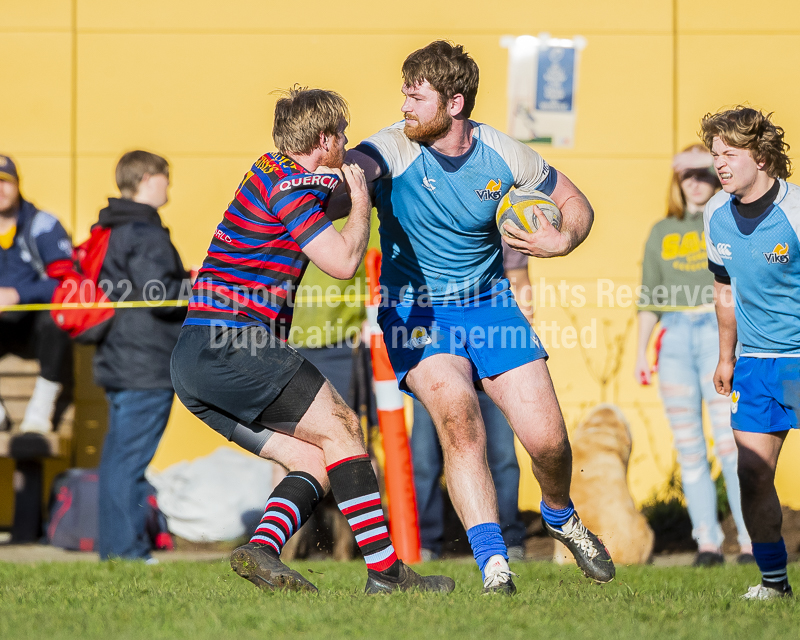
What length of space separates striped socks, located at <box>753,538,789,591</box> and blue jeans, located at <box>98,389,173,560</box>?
3618 mm

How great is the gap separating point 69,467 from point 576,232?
539 centimetres

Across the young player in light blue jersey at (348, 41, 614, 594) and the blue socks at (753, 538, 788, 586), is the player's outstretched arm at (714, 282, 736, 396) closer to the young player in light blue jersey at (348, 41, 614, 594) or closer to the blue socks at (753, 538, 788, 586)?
the blue socks at (753, 538, 788, 586)

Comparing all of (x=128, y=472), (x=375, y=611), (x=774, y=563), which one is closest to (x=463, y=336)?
(x=375, y=611)

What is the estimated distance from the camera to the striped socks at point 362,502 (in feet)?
13.4

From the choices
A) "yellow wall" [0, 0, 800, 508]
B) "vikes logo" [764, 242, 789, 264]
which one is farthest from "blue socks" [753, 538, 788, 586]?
"yellow wall" [0, 0, 800, 508]

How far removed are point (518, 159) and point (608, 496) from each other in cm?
261

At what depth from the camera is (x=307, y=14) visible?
8.76 m

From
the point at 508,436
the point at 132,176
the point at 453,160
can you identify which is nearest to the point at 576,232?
the point at 453,160

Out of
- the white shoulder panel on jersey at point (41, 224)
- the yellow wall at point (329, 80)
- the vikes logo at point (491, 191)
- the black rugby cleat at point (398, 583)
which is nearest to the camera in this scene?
the black rugby cleat at point (398, 583)

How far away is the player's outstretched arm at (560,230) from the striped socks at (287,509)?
1.33 m

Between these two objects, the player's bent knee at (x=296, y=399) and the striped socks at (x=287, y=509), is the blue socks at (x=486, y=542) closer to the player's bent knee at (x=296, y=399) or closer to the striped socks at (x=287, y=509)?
the striped socks at (x=287, y=509)

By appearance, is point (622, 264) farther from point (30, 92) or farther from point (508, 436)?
point (30, 92)

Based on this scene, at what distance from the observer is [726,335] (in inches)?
204

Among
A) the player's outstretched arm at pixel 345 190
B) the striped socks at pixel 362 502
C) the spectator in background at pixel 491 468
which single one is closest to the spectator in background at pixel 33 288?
the spectator in background at pixel 491 468
